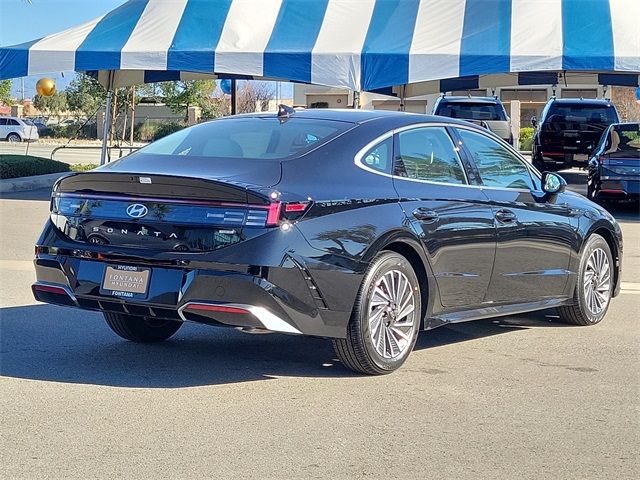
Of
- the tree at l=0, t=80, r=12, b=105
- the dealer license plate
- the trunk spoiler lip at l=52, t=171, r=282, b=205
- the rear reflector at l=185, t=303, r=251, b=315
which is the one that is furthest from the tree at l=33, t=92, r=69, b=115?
the rear reflector at l=185, t=303, r=251, b=315

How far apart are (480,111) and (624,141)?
8115 millimetres

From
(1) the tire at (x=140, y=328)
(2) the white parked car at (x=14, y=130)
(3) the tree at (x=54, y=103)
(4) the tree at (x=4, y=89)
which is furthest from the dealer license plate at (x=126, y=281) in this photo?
(3) the tree at (x=54, y=103)

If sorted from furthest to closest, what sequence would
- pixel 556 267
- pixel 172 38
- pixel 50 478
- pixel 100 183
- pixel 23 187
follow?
pixel 23 187, pixel 172 38, pixel 556 267, pixel 100 183, pixel 50 478

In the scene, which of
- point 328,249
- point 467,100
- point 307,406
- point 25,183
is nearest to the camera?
point 307,406

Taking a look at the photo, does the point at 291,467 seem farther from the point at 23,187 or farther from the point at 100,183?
the point at 23,187

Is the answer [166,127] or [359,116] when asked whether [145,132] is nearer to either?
[166,127]

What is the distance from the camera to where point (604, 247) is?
26.3 feet

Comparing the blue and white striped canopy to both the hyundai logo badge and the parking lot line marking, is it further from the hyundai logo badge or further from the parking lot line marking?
the hyundai logo badge

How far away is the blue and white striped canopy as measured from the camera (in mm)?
16531

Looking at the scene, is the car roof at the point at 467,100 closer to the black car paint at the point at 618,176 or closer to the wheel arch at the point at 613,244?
the black car paint at the point at 618,176

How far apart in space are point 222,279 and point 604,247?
3.87 metres

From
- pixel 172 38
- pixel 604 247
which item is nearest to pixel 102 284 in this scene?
pixel 604 247

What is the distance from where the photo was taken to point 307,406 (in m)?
5.31

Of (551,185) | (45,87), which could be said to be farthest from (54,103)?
(551,185)
